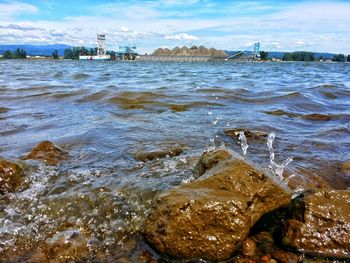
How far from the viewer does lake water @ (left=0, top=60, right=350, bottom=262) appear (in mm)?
3938

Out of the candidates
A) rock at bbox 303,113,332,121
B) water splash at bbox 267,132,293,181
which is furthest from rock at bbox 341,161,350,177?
rock at bbox 303,113,332,121

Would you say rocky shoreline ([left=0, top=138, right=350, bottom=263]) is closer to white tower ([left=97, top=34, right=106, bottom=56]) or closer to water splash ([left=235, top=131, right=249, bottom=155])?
water splash ([left=235, top=131, right=249, bottom=155])

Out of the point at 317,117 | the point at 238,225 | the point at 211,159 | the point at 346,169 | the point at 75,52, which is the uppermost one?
the point at 211,159

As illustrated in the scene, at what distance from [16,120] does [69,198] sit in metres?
6.53

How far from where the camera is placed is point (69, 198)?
462 centimetres

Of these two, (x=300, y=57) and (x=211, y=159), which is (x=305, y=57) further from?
(x=211, y=159)

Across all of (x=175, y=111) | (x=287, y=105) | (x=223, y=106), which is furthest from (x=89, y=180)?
(x=287, y=105)

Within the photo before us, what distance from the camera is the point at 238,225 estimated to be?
3.46 metres

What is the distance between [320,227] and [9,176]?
3.96m

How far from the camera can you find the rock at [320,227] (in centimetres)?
347

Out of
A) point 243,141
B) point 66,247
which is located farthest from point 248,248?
point 243,141

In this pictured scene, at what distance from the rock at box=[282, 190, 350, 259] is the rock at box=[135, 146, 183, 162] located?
10.3ft

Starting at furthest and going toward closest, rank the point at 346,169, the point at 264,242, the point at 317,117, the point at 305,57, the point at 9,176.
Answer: the point at 305,57 < the point at 317,117 < the point at 346,169 < the point at 9,176 < the point at 264,242


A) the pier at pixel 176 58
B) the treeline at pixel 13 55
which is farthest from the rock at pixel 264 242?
the treeline at pixel 13 55
